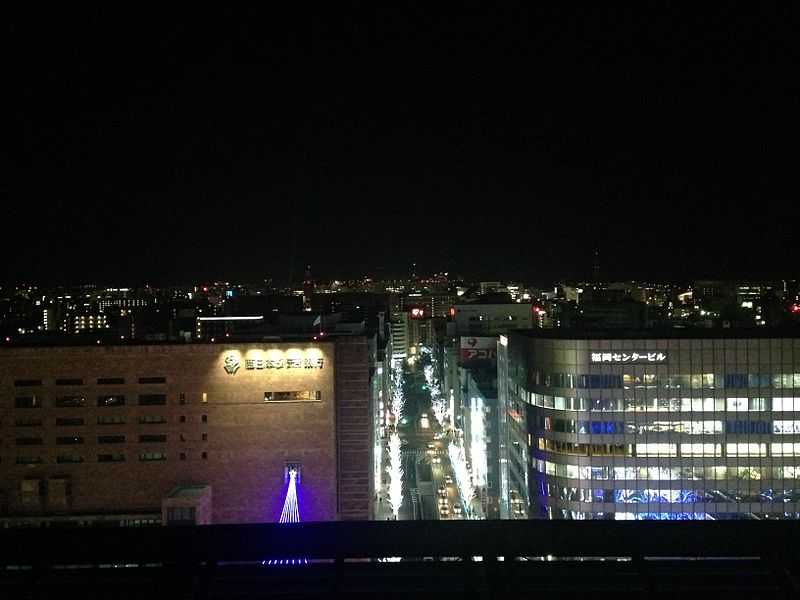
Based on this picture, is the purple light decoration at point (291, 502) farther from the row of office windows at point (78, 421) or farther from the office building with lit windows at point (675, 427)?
the office building with lit windows at point (675, 427)

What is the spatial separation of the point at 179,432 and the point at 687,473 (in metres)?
19.1

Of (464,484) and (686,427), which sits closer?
(686,427)

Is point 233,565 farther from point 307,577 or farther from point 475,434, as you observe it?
point 475,434

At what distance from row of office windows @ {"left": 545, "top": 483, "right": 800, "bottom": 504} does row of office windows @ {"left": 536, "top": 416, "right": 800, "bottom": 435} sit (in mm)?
2020

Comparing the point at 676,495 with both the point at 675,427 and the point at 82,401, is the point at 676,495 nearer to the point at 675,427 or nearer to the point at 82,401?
the point at 675,427

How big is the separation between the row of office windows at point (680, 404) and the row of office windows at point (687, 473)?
6.65 feet

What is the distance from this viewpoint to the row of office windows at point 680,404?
22.5 metres

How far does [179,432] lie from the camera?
82.0 feet

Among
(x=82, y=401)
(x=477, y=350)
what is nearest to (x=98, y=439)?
(x=82, y=401)

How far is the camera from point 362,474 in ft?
→ 83.8

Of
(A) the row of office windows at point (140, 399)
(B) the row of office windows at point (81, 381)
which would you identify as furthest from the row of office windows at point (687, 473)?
(B) the row of office windows at point (81, 381)

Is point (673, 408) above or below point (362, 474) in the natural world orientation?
above

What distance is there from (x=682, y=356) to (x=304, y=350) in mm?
14339

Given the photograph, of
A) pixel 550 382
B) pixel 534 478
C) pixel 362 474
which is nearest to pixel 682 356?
pixel 550 382
